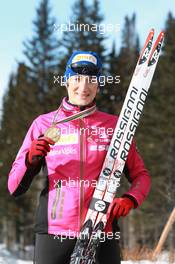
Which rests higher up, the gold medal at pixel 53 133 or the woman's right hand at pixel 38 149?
the gold medal at pixel 53 133

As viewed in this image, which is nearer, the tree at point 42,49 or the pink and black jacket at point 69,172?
the pink and black jacket at point 69,172

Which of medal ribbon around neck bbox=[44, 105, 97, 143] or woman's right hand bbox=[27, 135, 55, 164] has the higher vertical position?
medal ribbon around neck bbox=[44, 105, 97, 143]

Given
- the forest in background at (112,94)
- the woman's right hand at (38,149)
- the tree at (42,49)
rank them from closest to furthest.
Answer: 1. the woman's right hand at (38,149)
2. the forest in background at (112,94)
3. the tree at (42,49)

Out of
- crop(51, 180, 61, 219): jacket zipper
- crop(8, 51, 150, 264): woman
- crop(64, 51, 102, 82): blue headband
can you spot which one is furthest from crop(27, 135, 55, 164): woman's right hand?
crop(64, 51, 102, 82): blue headband

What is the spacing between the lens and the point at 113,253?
8.39 ft

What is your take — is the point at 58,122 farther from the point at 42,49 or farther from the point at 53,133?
the point at 42,49

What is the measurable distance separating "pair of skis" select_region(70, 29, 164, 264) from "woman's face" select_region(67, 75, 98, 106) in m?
0.23

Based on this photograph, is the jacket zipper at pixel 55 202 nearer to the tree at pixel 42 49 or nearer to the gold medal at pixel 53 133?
the gold medal at pixel 53 133

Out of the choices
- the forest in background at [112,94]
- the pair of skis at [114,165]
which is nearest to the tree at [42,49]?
the forest in background at [112,94]

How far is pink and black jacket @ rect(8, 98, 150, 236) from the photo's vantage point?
250cm

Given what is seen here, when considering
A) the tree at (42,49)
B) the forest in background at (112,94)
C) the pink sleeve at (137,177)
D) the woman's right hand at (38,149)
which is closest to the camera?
the woman's right hand at (38,149)

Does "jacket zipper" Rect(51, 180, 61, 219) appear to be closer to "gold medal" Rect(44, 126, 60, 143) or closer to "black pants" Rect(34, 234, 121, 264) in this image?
"black pants" Rect(34, 234, 121, 264)

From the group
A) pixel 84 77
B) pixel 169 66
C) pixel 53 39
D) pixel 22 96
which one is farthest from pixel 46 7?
pixel 84 77

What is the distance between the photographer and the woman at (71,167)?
2.50 m
